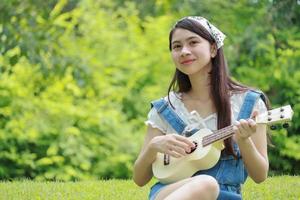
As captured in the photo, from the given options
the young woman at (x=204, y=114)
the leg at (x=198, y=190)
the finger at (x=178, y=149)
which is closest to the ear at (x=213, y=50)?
the young woman at (x=204, y=114)

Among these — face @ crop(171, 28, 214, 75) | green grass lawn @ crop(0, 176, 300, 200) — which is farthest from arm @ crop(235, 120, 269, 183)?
green grass lawn @ crop(0, 176, 300, 200)

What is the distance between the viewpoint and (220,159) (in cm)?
273

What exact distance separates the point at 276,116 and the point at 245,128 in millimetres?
116

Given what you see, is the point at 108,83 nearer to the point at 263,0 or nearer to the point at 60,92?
the point at 60,92

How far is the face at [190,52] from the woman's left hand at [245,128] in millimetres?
414

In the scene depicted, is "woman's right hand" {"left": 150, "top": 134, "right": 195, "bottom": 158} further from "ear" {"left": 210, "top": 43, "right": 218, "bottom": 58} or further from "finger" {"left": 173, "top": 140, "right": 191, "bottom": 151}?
"ear" {"left": 210, "top": 43, "right": 218, "bottom": 58}

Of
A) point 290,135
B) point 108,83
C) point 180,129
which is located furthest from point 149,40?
point 180,129

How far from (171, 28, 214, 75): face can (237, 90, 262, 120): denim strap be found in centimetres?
22

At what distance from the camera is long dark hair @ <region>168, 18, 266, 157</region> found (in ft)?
9.02

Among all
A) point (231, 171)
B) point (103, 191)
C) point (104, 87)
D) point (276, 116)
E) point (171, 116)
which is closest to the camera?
point (276, 116)

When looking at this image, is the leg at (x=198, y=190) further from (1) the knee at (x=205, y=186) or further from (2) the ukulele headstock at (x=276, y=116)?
(2) the ukulele headstock at (x=276, y=116)

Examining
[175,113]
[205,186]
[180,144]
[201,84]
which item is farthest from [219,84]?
[205,186]

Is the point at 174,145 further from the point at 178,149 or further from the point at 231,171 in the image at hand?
the point at 231,171

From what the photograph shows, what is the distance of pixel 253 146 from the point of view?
2.61 m
